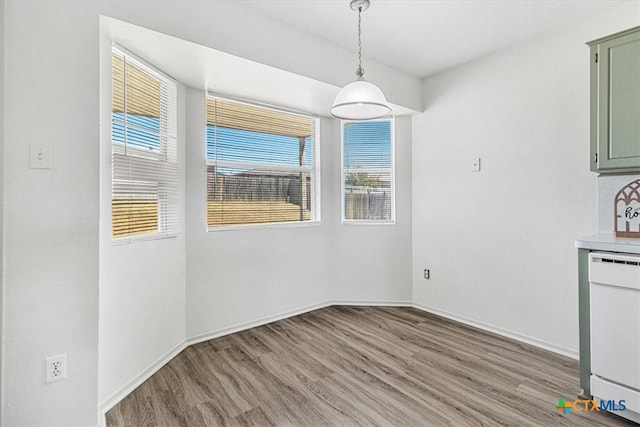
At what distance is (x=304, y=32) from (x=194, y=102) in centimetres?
112

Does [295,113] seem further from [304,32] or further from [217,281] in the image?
[217,281]

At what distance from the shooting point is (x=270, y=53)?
2.37 m

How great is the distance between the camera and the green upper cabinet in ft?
6.42

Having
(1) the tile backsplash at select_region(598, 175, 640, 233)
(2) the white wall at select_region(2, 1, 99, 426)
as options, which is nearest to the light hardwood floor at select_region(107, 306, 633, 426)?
(2) the white wall at select_region(2, 1, 99, 426)

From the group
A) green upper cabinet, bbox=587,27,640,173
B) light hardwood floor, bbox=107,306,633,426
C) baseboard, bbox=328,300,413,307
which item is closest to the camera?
light hardwood floor, bbox=107,306,633,426

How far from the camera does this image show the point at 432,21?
250 cm

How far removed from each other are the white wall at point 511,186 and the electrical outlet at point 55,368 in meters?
3.22

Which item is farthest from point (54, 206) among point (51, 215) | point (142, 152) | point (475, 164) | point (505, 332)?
point (505, 332)

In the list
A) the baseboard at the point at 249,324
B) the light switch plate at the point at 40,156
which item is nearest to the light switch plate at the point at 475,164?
the baseboard at the point at 249,324

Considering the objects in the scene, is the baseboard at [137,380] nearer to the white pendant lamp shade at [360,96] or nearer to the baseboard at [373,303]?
the baseboard at [373,303]

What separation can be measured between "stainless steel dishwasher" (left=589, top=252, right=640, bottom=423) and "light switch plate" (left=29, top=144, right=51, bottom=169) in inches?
119

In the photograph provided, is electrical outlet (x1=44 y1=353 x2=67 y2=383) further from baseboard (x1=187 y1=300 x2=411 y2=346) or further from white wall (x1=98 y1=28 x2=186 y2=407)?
baseboard (x1=187 y1=300 x2=411 y2=346)

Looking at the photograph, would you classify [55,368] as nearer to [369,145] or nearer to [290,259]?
[290,259]

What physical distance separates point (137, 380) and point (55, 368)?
682mm
